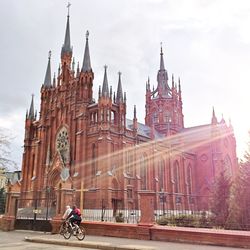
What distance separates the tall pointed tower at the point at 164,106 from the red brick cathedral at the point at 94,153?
632 centimetres

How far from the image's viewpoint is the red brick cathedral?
34750mm

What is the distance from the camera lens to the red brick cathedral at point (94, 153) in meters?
34.8

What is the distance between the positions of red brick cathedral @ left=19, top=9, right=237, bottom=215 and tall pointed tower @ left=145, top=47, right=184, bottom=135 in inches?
249

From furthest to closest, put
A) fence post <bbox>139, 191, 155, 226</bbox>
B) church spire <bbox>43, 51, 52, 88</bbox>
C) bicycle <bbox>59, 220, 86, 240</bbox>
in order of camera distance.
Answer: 1. church spire <bbox>43, 51, 52, 88</bbox>
2. bicycle <bbox>59, 220, 86, 240</bbox>
3. fence post <bbox>139, 191, 155, 226</bbox>

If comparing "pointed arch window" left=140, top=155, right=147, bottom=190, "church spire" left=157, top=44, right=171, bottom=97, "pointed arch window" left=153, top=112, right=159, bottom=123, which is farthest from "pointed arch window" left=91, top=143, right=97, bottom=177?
"church spire" left=157, top=44, right=171, bottom=97

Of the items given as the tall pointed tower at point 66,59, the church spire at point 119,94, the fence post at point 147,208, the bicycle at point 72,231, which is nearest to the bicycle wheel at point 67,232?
the bicycle at point 72,231

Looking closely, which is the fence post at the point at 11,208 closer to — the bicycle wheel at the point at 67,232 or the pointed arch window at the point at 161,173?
the bicycle wheel at the point at 67,232

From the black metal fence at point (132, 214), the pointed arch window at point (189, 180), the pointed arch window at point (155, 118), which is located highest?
the pointed arch window at point (155, 118)

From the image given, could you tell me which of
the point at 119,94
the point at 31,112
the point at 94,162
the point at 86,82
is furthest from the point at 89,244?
the point at 31,112

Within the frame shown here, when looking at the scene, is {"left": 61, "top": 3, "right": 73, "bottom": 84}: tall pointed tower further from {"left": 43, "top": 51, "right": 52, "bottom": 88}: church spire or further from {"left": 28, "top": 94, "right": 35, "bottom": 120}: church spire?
{"left": 28, "top": 94, "right": 35, "bottom": 120}: church spire

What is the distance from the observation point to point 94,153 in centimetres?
3581

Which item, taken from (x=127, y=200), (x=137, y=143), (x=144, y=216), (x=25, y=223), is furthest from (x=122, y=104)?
(x=144, y=216)

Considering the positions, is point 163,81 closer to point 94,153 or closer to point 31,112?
point 31,112

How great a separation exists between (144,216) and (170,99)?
5255 cm
